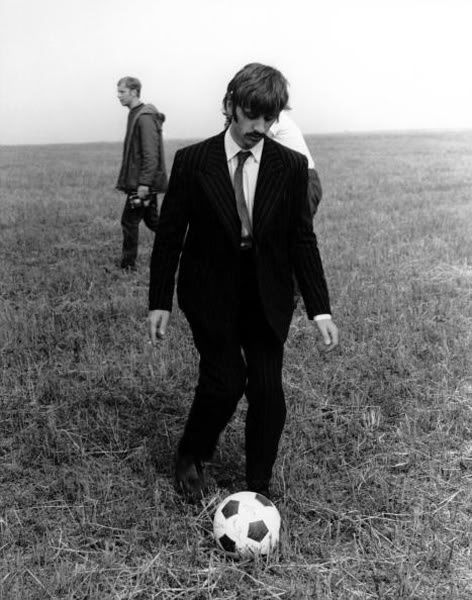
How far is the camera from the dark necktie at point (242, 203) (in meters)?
2.99

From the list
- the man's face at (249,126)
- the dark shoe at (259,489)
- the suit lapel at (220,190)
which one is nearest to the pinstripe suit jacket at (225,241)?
the suit lapel at (220,190)

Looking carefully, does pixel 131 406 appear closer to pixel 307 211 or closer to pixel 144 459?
pixel 144 459

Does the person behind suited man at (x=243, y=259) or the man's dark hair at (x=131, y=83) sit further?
the man's dark hair at (x=131, y=83)

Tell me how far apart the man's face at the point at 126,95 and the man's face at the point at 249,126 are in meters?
5.21

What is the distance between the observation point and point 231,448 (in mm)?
4023

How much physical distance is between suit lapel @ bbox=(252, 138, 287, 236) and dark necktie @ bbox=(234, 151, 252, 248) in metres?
0.04

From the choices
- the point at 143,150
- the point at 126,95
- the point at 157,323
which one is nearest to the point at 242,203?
the point at 157,323

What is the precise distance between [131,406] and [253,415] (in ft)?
5.28

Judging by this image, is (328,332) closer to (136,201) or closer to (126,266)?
(136,201)

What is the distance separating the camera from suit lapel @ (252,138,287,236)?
9.80ft

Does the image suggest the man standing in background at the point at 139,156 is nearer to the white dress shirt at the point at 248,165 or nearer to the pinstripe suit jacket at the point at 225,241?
the pinstripe suit jacket at the point at 225,241

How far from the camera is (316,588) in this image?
2785 millimetres

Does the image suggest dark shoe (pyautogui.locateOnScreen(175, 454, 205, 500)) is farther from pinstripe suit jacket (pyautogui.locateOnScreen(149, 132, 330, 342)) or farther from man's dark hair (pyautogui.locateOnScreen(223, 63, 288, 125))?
man's dark hair (pyautogui.locateOnScreen(223, 63, 288, 125))

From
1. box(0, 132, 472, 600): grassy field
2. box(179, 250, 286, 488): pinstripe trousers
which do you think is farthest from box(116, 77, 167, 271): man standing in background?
box(179, 250, 286, 488): pinstripe trousers
